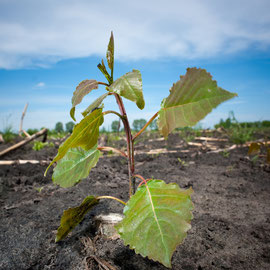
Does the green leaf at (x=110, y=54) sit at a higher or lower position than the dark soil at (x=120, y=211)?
higher

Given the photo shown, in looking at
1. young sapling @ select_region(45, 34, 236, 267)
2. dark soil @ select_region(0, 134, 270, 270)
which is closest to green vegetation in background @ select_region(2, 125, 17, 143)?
dark soil @ select_region(0, 134, 270, 270)

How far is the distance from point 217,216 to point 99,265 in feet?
4.40

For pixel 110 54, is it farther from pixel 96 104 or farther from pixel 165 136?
pixel 165 136

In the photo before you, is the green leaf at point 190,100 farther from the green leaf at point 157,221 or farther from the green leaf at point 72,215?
the green leaf at point 72,215

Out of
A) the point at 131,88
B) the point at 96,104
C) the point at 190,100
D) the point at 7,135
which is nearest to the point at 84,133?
the point at 96,104

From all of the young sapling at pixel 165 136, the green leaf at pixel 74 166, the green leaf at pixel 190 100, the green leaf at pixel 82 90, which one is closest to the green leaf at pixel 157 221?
the young sapling at pixel 165 136

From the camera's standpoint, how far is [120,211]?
2.26 metres

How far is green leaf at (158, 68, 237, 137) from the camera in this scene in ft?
3.99

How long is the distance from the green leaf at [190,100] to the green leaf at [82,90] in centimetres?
40

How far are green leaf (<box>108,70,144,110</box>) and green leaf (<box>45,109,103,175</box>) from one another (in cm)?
24

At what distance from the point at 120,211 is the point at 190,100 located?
4.62ft

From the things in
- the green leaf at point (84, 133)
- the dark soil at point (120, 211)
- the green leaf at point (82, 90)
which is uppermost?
the green leaf at point (82, 90)

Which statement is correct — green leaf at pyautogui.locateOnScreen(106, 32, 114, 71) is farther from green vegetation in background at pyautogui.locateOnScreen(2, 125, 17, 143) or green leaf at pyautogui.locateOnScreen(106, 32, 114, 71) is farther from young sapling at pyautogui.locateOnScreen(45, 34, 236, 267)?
green vegetation in background at pyautogui.locateOnScreen(2, 125, 17, 143)

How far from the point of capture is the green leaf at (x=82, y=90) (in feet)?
4.14
